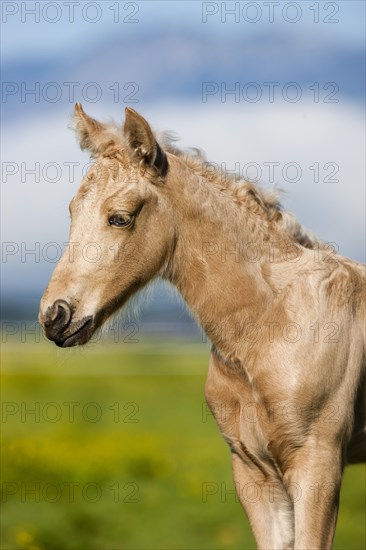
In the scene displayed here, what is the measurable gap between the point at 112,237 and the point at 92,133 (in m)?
0.87

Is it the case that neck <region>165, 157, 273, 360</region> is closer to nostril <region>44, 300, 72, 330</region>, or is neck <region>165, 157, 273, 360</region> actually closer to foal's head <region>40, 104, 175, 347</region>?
foal's head <region>40, 104, 175, 347</region>

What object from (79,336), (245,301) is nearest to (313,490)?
(245,301)

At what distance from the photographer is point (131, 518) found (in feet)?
39.3

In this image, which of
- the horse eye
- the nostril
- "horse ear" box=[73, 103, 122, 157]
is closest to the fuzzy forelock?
"horse ear" box=[73, 103, 122, 157]

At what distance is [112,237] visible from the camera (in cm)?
562

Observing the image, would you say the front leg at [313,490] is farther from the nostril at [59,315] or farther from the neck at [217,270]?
the nostril at [59,315]

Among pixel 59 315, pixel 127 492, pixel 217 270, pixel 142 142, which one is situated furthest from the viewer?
pixel 127 492

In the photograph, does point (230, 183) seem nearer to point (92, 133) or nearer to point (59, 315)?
point (92, 133)

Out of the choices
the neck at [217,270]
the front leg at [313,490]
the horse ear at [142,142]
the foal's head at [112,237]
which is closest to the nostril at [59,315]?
the foal's head at [112,237]

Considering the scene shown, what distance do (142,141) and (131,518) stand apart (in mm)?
7328

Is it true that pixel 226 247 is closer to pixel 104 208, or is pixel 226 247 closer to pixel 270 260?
pixel 270 260

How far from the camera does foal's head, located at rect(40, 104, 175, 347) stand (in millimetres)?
5551

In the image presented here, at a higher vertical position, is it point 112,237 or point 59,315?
point 112,237

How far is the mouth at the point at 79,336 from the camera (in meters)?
5.59
